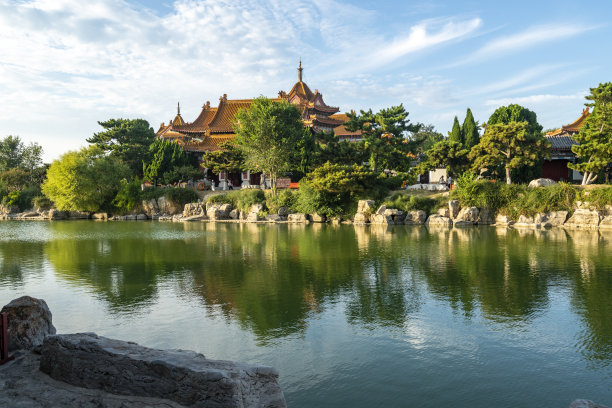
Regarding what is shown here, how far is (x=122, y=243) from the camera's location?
2247cm

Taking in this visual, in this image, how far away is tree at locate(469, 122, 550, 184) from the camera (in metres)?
30.7

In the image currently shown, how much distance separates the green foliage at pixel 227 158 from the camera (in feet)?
135

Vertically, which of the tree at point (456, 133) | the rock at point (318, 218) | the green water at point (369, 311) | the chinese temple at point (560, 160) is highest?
the tree at point (456, 133)

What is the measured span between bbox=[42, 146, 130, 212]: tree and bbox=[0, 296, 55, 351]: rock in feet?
124

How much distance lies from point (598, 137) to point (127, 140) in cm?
4129

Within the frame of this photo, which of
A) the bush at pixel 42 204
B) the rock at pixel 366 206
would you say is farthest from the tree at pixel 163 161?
the rock at pixel 366 206

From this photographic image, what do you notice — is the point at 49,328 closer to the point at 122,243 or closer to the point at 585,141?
the point at 122,243

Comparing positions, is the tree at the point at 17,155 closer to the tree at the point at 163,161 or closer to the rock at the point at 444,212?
the tree at the point at 163,161

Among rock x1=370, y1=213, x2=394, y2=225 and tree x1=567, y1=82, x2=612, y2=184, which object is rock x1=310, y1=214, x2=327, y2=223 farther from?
tree x1=567, y1=82, x2=612, y2=184

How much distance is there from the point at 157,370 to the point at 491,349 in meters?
5.56

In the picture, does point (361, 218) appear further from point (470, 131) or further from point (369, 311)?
point (369, 311)

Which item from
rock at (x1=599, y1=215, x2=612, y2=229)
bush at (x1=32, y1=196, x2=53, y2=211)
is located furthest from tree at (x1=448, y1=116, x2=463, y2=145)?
bush at (x1=32, y1=196, x2=53, y2=211)

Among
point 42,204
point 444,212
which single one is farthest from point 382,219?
point 42,204

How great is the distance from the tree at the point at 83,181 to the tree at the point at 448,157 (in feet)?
90.7
